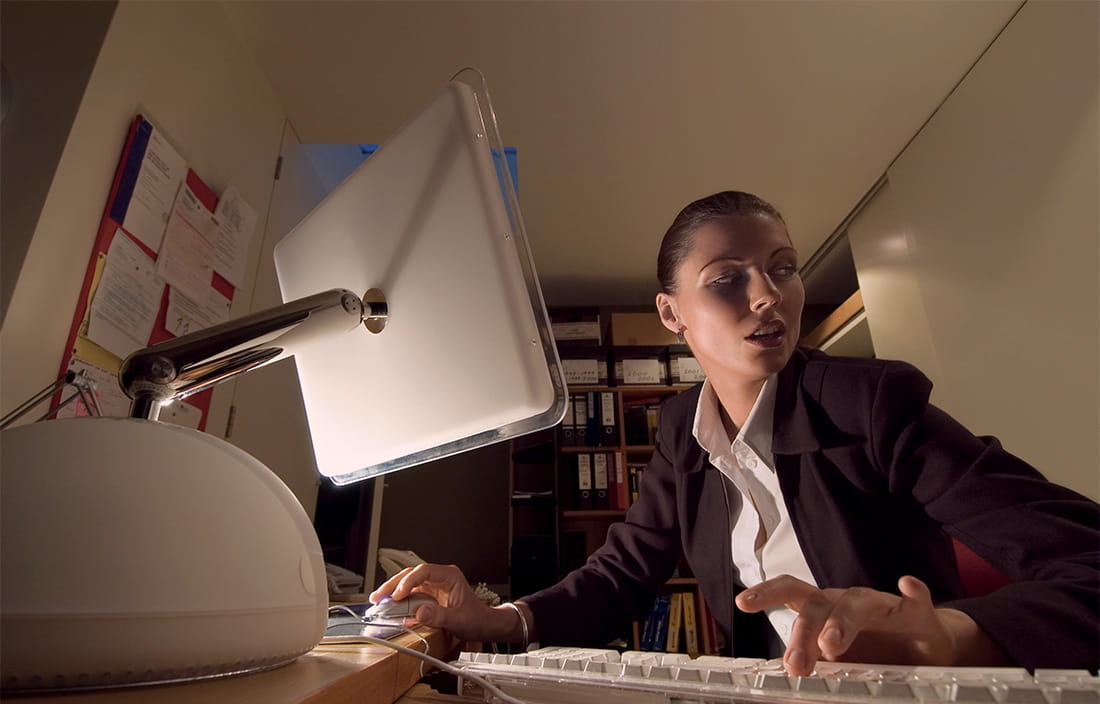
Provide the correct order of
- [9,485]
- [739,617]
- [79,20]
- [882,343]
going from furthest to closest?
[882,343], [79,20], [739,617], [9,485]

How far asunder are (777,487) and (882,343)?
1825mm

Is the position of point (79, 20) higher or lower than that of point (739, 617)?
higher

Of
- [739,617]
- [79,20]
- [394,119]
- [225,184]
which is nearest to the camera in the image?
[739,617]

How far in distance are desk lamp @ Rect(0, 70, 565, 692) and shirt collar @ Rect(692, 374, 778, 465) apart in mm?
612

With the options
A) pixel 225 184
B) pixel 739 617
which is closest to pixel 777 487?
pixel 739 617

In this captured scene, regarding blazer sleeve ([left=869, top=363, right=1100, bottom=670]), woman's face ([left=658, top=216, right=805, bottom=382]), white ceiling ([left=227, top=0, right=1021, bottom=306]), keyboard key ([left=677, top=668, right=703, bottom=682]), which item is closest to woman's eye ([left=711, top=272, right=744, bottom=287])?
woman's face ([left=658, top=216, right=805, bottom=382])

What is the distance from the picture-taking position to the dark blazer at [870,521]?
0.46 m

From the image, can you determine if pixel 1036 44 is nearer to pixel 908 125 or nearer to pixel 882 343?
pixel 908 125

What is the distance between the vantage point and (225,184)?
1.44 meters

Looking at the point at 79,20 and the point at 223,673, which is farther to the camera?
the point at 79,20

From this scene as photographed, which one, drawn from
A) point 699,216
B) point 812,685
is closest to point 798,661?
point 812,685

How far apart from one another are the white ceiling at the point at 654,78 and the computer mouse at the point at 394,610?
1.64 m

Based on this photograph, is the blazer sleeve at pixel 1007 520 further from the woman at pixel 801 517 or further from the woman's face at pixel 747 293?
the woman's face at pixel 747 293

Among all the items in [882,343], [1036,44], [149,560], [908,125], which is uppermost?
[908,125]
